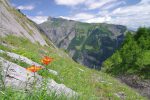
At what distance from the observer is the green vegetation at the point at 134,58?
252ft

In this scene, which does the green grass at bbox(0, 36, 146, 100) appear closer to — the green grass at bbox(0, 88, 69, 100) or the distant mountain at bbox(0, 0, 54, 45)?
the green grass at bbox(0, 88, 69, 100)

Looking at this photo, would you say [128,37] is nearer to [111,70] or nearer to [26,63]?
[111,70]

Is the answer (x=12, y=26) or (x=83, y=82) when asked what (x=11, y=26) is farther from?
(x=83, y=82)

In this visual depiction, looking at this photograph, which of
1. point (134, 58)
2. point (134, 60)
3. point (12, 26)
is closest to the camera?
point (12, 26)

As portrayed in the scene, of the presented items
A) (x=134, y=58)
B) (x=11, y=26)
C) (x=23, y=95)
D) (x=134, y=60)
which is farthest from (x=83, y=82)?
(x=134, y=58)

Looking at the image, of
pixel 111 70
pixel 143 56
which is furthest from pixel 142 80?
pixel 111 70

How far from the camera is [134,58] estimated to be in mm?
79875

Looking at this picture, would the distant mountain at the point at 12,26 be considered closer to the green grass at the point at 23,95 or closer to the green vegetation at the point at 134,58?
the green vegetation at the point at 134,58

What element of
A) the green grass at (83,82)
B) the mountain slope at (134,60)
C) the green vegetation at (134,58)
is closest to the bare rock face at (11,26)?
the green grass at (83,82)

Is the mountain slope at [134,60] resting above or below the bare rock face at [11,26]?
below

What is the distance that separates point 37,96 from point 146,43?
75.6m

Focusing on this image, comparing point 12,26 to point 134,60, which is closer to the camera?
point 12,26

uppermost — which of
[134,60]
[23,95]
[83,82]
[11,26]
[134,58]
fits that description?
[11,26]

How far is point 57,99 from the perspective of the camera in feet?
26.6
